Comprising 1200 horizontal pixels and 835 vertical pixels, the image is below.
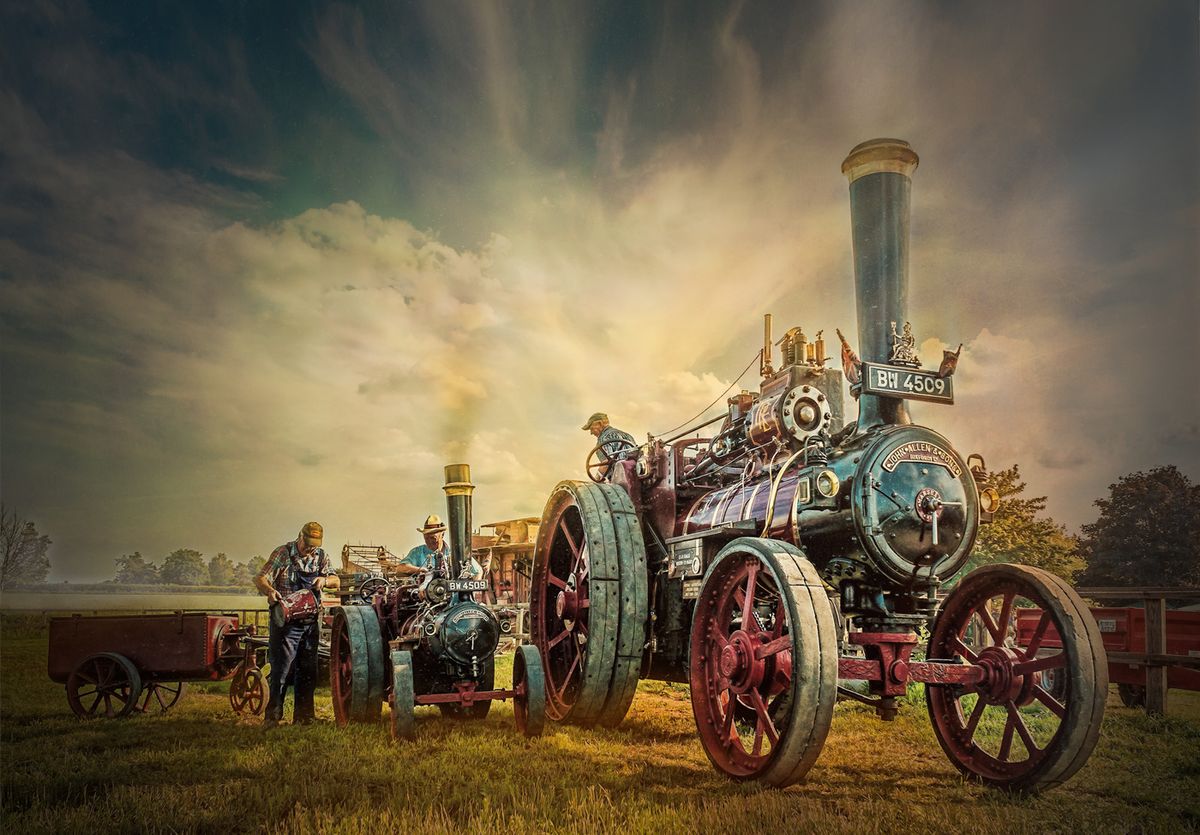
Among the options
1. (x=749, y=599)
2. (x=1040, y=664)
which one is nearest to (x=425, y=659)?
(x=749, y=599)

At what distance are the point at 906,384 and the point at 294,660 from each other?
3.95 meters

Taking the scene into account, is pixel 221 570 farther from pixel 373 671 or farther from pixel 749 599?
pixel 749 599

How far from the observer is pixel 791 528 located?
380 cm

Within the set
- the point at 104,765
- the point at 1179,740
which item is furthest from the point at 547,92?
the point at 1179,740

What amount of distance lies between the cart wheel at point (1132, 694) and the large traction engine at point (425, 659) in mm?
3783

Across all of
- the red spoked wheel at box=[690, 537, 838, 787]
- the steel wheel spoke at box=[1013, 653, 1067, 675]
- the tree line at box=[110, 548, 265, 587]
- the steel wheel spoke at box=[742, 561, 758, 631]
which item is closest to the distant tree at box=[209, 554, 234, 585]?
the tree line at box=[110, 548, 265, 587]

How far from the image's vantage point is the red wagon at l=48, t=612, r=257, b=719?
15.4ft

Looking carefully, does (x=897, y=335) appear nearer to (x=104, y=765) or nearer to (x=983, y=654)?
(x=983, y=654)

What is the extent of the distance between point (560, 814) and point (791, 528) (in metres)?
1.64

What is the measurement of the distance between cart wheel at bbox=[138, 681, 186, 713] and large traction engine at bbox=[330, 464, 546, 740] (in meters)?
1.09

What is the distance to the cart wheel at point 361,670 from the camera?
4.70 m

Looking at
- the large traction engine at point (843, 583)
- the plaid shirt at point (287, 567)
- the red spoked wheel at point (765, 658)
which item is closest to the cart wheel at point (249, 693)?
the plaid shirt at point (287, 567)

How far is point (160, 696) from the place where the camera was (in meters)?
5.62

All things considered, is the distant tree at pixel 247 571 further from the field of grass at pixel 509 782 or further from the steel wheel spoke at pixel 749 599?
the steel wheel spoke at pixel 749 599
